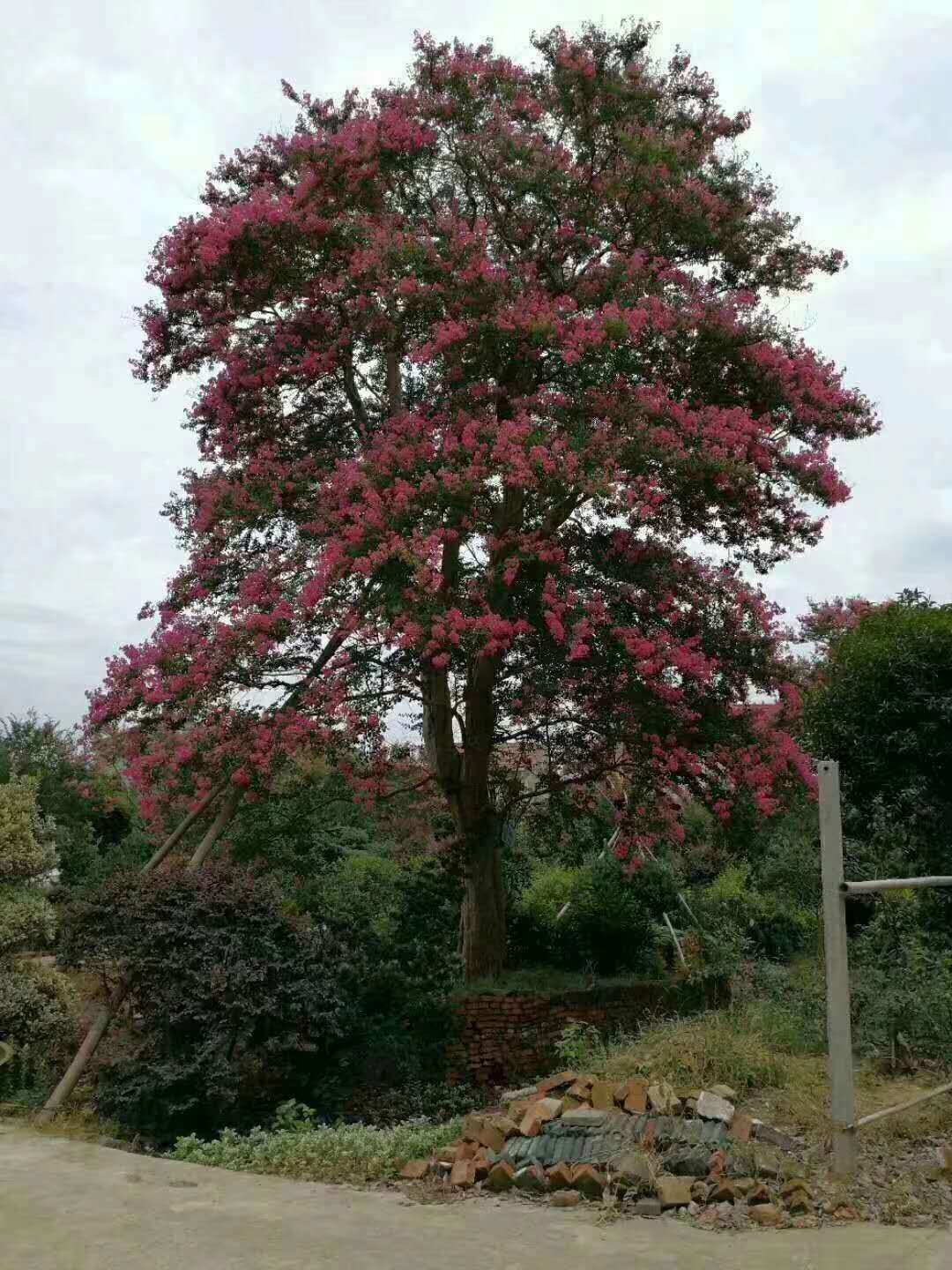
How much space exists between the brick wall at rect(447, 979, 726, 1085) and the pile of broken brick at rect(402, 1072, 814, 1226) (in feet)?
13.2

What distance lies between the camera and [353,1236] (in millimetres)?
5707

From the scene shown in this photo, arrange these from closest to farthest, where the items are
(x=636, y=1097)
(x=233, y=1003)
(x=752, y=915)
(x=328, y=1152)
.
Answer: (x=636, y=1097) → (x=328, y=1152) → (x=233, y=1003) → (x=752, y=915)

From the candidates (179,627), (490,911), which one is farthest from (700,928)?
(179,627)

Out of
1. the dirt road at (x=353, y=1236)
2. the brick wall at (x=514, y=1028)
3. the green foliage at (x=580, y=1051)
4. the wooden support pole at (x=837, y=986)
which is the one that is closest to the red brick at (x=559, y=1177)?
the dirt road at (x=353, y=1236)

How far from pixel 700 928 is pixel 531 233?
764 centimetres

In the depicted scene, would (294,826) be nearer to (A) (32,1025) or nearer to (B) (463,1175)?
(A) (32,1025)

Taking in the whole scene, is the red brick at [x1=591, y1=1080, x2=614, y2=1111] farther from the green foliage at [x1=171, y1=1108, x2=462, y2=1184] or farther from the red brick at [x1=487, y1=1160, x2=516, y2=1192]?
the green foliage at [x1=171, y1=1108, x2=462, y2=1184]

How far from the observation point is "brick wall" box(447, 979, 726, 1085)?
1140 cm

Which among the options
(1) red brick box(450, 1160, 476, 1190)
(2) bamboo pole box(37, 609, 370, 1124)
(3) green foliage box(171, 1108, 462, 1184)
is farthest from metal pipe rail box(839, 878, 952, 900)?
(2) bamboo pole box(37, 609, 370, 1124)

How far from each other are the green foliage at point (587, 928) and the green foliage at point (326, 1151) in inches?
227

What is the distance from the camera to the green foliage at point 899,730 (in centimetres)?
1163

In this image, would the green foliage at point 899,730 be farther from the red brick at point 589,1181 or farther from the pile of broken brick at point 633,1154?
the red brick at point 589,1181

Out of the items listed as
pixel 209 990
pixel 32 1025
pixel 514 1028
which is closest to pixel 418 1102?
pixel 514 1028

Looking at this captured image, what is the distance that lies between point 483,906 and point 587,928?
168 cm
